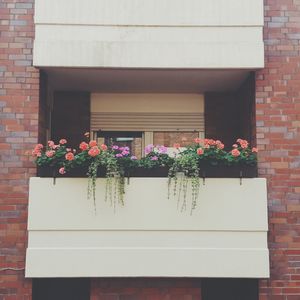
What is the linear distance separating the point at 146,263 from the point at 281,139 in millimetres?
2575

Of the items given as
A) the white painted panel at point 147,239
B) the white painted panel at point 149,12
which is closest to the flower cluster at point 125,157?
the white painted panel at point 147,239

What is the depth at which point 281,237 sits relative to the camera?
6316mm

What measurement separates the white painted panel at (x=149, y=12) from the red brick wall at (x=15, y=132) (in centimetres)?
49

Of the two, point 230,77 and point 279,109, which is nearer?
point 279,109

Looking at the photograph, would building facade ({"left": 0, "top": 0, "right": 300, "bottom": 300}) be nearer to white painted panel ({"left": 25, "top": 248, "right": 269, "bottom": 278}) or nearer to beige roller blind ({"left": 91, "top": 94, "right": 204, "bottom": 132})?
white painted panel ({"left": 25, "top": 248, "right": 269, "bottom": 278})

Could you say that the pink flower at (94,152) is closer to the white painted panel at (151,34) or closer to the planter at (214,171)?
the planter at (214,171)

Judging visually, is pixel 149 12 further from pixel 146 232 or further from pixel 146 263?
pixel 146 263

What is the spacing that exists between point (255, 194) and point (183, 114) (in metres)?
2.15

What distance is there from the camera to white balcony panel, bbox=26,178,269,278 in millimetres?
6027

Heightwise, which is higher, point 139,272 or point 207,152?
point 207,152

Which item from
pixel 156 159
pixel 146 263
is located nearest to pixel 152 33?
pixel 156 159

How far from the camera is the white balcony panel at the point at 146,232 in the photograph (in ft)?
19.8

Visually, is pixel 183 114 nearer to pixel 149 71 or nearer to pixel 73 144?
pixel 149 71

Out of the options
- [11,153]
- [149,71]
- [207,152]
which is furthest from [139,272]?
[149,71]
